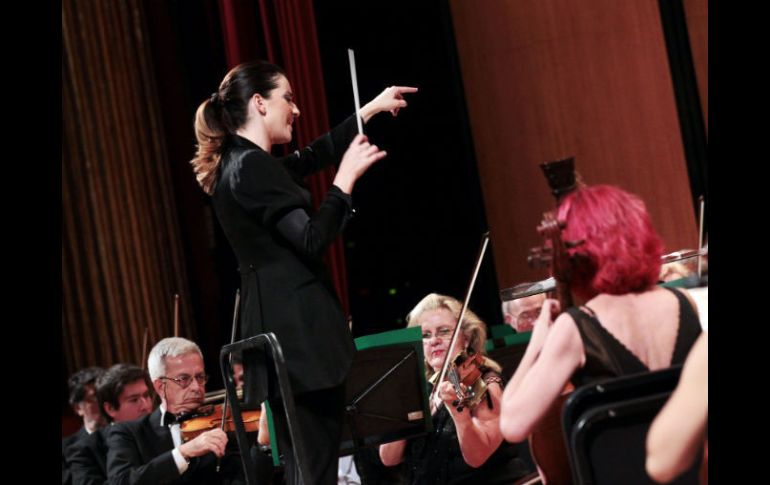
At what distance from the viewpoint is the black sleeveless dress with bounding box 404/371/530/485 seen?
3070 mm

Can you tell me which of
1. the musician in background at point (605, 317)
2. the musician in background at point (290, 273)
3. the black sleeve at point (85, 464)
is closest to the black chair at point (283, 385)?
the musician in background at point (290, 273)

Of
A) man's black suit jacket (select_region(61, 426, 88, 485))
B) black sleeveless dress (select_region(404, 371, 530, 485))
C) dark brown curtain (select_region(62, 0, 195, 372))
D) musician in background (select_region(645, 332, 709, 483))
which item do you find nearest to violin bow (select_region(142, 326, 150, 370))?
dark brown curtain (select_region(62, 0, 195, 372))

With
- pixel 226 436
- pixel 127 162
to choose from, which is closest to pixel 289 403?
pixel 226 436

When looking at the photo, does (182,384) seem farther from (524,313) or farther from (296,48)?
(296,48)

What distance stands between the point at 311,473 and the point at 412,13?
4.20 m

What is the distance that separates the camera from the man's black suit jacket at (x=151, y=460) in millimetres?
3340

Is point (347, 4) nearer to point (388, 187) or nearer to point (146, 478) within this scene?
point (388, 187)

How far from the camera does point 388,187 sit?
19.0 feet

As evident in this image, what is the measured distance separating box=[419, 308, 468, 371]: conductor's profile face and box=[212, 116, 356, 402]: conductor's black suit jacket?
1349 millimetres

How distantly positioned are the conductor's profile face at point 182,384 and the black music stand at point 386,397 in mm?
989

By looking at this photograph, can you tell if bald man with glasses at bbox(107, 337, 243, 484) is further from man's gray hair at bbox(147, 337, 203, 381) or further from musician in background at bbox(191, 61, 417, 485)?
musician in background at bbox(191, 61, 417, 485)

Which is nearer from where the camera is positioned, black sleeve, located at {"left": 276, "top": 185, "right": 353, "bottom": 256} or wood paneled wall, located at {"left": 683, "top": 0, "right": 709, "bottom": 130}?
black sleeve, located at {"left": 276, "top": 185, "right": 353, "bottom": 256}

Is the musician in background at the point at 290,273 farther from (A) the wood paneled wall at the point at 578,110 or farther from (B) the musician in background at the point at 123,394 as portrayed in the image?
(A) the wood paneled wall at the point at 578,110

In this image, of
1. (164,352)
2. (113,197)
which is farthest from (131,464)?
(113,197)
